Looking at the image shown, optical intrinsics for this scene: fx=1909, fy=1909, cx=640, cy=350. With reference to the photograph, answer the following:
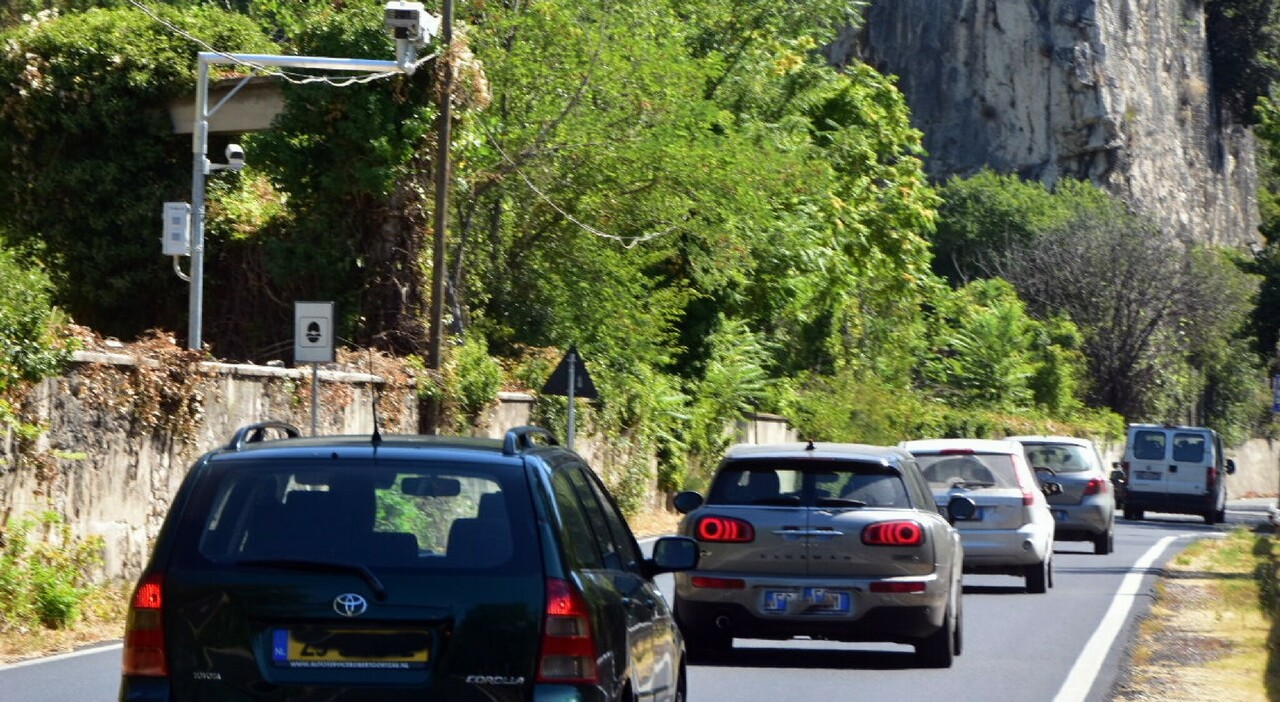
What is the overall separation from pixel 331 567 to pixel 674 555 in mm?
2241

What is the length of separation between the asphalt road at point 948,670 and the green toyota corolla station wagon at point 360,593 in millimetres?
5459

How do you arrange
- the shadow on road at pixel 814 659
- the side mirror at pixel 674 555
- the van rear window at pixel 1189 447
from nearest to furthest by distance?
the side mirror at pixel 674 555
the shadow on road at pixel 814 659
the van rear window at pixel 1189 447

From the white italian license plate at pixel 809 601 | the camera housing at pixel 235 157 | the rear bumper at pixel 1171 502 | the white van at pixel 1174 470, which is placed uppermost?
the camera housing at pixel 235 157

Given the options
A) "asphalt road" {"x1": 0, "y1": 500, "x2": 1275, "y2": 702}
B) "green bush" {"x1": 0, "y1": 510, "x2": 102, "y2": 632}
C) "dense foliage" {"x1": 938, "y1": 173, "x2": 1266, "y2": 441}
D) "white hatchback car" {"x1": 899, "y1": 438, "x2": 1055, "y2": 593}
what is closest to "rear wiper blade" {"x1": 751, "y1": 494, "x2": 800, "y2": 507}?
"asphalt road" {"x1": 0, "y1": 500, "x2": 1275, "y2": 702}

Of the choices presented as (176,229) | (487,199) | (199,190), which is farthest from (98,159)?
(199,190)

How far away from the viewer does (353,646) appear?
591 cm

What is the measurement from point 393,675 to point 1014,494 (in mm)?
13598

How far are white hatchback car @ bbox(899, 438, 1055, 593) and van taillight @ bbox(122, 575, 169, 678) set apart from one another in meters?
13.2

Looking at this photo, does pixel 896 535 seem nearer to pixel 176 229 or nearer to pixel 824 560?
pixel 824 560

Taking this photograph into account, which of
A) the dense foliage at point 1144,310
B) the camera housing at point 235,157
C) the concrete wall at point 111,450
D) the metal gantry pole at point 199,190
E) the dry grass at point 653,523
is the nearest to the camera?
the concrete wall at point 111,450

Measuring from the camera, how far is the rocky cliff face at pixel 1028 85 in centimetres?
9462

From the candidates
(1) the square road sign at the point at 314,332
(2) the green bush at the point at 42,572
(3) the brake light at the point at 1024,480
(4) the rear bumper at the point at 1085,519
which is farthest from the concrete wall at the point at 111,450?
(4) the rear bumper at the point at 1085,519

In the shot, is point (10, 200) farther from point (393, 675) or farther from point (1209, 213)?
point (1209, 213)

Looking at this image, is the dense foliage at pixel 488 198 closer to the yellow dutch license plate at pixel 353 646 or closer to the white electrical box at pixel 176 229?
the white electrical box at pixel 176 229
